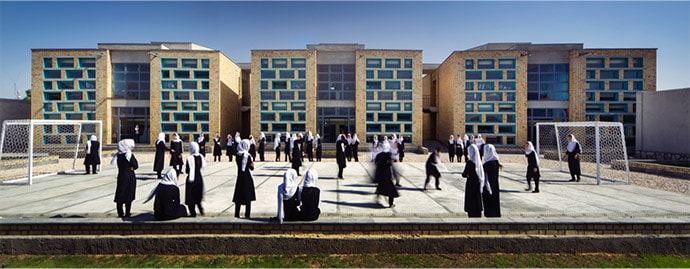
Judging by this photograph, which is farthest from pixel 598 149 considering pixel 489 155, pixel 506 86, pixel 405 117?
pixel 506 86

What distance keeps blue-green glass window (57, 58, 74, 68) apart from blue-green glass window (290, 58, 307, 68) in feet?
62.9

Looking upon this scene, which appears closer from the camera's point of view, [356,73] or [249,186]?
[249,186]

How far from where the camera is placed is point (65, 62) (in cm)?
2852

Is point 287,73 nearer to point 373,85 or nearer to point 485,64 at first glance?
point 373,85

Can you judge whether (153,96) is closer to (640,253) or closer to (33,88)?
(33,88)

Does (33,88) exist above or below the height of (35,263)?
above

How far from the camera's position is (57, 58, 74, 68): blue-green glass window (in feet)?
93.5

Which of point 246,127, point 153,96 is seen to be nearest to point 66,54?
point 153,96

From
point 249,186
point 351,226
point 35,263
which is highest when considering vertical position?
point 249,186

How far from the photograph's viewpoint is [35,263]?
17.3 ft

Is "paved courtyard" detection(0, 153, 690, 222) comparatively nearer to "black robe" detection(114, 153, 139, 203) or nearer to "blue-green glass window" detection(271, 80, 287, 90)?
"black robe" detection(114, 153, 139, 203)

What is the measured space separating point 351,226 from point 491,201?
2.71m

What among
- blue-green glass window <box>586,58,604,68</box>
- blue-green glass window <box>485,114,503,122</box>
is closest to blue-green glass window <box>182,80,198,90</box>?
blue-green glass window <box>485,114,503,122</box>

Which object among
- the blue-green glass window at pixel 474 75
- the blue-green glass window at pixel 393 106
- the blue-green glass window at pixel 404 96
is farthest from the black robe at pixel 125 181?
the blue-green glass window at pixel 474 75
